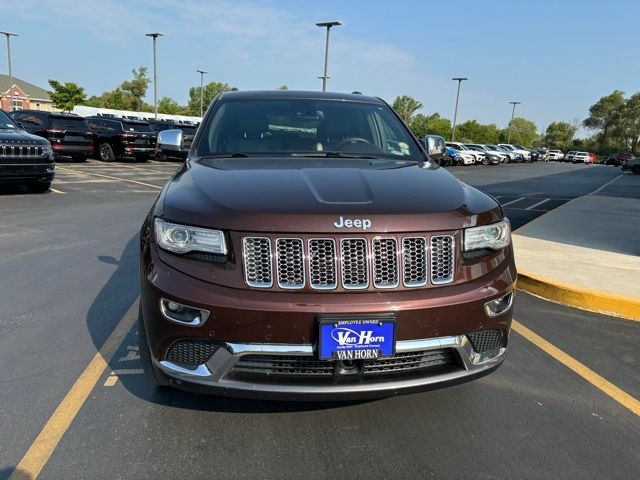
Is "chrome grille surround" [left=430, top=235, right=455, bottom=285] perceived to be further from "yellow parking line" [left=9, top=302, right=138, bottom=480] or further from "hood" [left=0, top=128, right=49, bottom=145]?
"hood" [left=0, top=128, right=49, bottom=145]

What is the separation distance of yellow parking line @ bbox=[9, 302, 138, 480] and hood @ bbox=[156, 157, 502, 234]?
1.21 m

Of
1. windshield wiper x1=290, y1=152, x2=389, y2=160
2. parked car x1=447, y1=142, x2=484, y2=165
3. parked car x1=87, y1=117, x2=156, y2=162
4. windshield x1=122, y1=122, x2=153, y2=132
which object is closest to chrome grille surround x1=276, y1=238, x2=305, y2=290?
windshield wiper x1=290, y1=152, x2=389, y2=160

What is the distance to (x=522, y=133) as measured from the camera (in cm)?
10806

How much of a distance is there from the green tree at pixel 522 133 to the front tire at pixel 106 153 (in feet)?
266

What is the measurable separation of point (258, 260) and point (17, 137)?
950cm

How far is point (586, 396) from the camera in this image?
10.1 ft

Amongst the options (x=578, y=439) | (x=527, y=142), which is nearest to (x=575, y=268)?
(x=578, y=439)

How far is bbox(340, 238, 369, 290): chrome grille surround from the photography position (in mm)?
2297

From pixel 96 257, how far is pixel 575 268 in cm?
556

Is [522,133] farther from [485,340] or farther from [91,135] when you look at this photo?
[485,340]

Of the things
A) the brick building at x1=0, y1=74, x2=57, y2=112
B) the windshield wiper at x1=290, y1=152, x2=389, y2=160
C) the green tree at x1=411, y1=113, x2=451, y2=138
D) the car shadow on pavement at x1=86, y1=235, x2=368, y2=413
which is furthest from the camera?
the green tree at x1=411, y1=113, x2=451, y2=138

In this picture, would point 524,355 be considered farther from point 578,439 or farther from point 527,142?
point 527,142

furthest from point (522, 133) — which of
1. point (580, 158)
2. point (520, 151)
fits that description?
point (520, 151)

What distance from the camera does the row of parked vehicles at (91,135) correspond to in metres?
18.4
